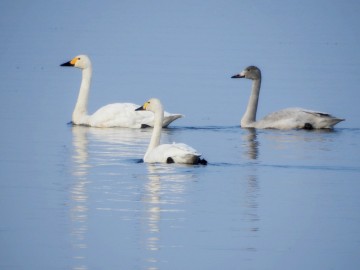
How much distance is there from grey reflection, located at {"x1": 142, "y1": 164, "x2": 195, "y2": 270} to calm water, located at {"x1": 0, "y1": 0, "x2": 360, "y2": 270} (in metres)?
0.02

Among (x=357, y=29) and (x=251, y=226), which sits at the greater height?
(x=357, y=29)

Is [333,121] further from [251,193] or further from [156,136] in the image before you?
[251,193]

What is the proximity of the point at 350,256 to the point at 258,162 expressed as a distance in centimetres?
541

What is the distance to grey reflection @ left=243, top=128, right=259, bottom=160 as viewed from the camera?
1894 cm

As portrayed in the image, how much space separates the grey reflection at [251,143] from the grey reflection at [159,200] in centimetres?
192

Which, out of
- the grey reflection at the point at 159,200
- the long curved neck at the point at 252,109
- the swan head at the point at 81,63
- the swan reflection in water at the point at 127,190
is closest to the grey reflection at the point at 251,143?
the long curved neck at the point at 252,109

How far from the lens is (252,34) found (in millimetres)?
53062

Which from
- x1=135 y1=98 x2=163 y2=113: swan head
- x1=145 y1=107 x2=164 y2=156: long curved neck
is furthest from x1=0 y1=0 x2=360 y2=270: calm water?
x1=135 y1=98 x2=163 y2=113: swan head

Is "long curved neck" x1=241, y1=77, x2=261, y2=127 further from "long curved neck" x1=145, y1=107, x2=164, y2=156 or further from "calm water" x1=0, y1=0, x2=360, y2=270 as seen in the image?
"long curved neck" x1=145, y1=107, x2=164, y2=156

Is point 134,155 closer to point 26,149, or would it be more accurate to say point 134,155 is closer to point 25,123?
point 26,149

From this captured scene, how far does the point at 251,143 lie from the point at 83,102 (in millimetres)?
4257

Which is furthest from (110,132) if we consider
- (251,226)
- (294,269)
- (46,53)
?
(46,53)

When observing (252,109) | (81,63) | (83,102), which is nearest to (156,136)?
(252,109)

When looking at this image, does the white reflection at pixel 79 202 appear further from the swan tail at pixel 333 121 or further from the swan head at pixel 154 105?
the swan tail at pixel 333 121
